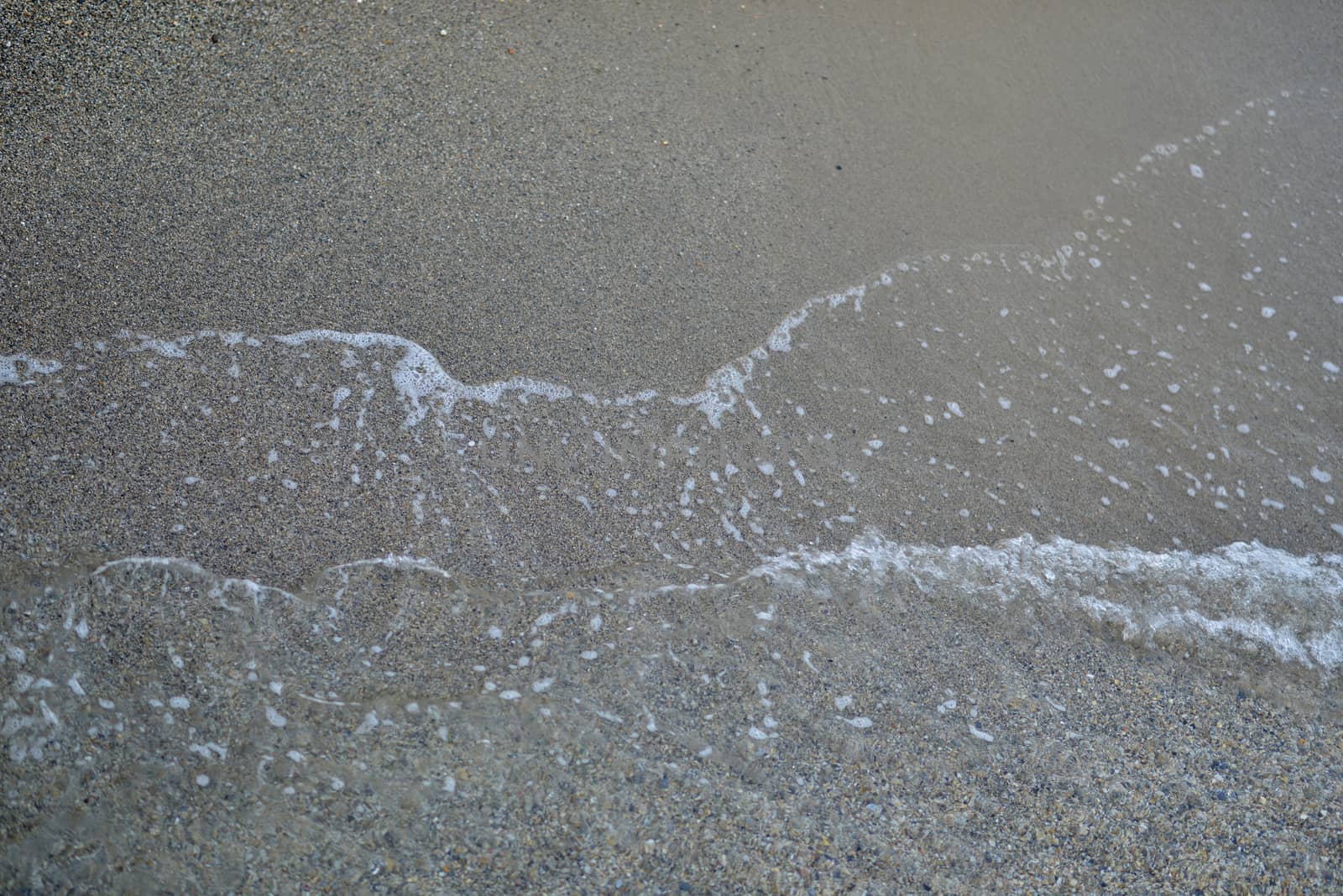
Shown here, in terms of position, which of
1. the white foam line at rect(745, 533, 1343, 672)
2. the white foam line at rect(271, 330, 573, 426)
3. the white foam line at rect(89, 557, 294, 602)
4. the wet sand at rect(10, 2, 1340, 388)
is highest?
the wet sand at rect(10, 2, 1340, 388)

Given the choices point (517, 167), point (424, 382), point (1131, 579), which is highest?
point (517, 167)

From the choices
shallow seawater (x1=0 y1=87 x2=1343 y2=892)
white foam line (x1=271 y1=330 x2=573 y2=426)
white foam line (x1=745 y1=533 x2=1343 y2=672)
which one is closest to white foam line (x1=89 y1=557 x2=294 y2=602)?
shallow seawater (x1=0 y1=87 x2=1343 y2=892)

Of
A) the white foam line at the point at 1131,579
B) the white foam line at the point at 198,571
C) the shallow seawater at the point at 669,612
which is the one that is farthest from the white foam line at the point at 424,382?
the white foam line at the point at 1131,579

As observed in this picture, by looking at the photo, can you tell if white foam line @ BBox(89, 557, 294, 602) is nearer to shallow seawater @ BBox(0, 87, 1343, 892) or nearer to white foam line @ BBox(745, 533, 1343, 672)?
shallow seawater @ BBox(0, 87, 1343, 892)

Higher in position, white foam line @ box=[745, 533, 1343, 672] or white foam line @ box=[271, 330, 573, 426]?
white foam line @ box=[271, 330, 573, 426]

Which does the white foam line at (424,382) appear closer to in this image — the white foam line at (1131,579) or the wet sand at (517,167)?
the wet sand at (517,167)

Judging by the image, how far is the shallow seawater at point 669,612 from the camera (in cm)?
169

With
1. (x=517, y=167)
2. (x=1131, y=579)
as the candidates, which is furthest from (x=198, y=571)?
(x=1131, y=579)

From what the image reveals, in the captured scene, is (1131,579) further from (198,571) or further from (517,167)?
(198,571)

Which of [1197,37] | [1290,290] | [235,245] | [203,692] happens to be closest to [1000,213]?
[1290,290]

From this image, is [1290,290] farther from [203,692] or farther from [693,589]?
[203,692]

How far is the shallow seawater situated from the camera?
1.69 meters

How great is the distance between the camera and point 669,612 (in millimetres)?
2004

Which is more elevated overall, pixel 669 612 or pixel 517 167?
pixel 517 167
